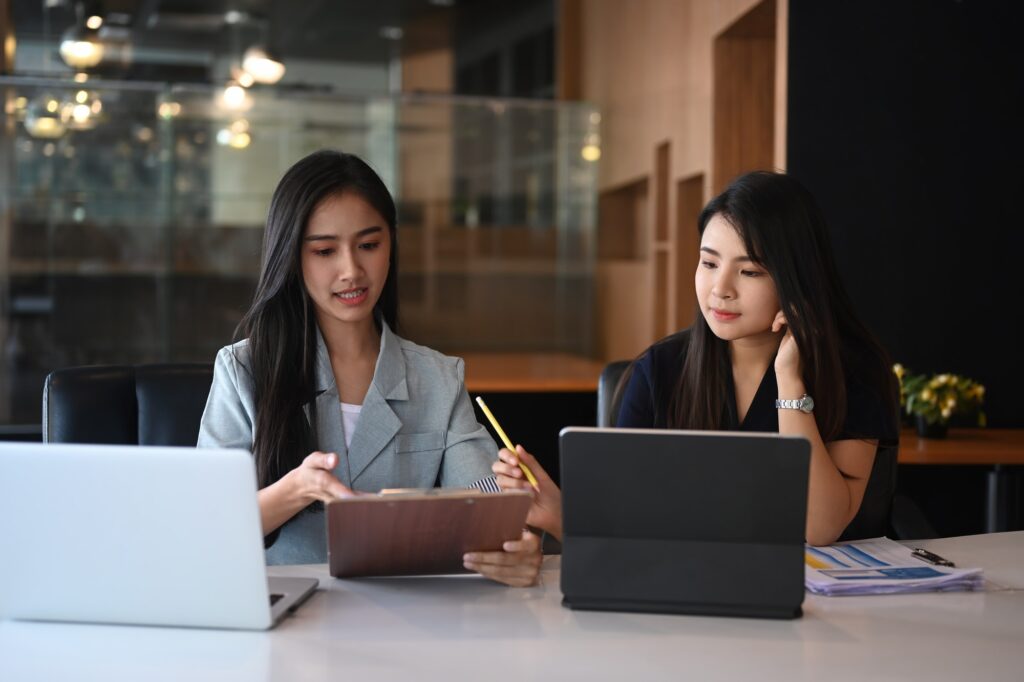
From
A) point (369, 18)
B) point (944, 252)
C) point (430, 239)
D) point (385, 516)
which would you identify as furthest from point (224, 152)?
point (385, 516)

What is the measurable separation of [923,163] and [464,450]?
2321 mm

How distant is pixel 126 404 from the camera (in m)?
2.27

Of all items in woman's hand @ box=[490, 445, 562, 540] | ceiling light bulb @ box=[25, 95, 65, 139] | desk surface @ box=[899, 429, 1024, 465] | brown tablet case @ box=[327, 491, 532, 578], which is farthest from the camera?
ceiling light bulb @ box=[25, 95, 65, 139]

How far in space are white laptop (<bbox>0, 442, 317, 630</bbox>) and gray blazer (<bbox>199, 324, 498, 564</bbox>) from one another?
66 centimetres

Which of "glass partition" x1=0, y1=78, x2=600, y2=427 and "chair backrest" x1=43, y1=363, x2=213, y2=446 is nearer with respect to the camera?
"chair backrest" x1=43, y1=363, x2=213, y2=446

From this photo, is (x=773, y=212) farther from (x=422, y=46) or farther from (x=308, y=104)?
(x=422, y=46)

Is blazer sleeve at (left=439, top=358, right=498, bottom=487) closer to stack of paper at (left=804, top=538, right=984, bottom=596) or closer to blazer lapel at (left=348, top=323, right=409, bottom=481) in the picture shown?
blazer lapel at (left=348, top=323, right=409, bottom=481)

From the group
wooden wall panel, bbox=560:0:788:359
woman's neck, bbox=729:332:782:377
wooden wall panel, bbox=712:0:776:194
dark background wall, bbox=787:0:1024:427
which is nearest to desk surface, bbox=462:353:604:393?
wooden wall panel, bbox=560:0:788:359

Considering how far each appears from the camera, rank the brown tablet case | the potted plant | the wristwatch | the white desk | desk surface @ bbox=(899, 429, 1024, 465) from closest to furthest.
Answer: the white desk < the brown tablet case < the wristwatch < desk surface @ bbox=(899, 429, 1024, 465) < the potted plant

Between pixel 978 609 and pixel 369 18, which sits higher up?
pixel 369 18

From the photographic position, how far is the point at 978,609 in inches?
60.2

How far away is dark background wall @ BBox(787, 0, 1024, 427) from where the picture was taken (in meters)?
3.73

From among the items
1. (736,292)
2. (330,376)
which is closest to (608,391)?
(736,292)

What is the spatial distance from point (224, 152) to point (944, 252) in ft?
12.8
